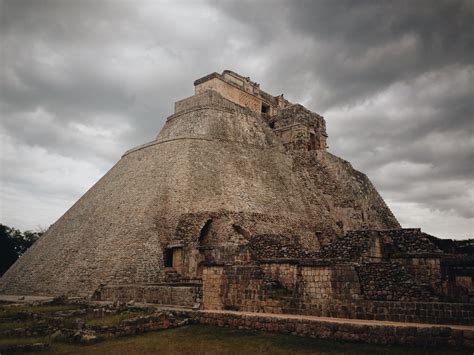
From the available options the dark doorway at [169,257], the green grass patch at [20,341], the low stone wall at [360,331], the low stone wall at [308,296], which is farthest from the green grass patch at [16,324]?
the dark doorway at [169,257]

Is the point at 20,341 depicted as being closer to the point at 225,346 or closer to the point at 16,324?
the point at 16,324

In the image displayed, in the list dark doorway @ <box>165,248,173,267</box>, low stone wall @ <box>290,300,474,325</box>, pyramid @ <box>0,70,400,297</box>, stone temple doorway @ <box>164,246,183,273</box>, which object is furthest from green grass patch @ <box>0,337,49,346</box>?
dark doorway @ <box>165,248,173,267</box>

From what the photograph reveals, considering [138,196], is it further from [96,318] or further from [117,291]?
[96,318]

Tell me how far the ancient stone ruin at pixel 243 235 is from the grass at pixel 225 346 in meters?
1.63

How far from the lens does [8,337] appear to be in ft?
26.1

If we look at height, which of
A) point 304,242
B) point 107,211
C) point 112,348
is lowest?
point 112,348

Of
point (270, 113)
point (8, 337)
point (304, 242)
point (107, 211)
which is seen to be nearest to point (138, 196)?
point (107, 211)

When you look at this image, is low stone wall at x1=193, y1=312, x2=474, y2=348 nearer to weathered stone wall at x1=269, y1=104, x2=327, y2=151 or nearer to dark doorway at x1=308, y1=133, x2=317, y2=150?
weathered stone wall at x1=269, y1=104, x2=327, y2=151

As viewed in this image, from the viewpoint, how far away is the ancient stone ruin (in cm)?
924

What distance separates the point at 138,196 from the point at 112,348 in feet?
42.1

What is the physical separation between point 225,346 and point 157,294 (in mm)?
6098

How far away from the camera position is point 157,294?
1265 cm

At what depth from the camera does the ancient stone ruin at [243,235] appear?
924cm

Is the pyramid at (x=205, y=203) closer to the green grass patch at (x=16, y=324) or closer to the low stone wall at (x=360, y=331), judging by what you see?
the low stone wall at (x=360, y=331)
